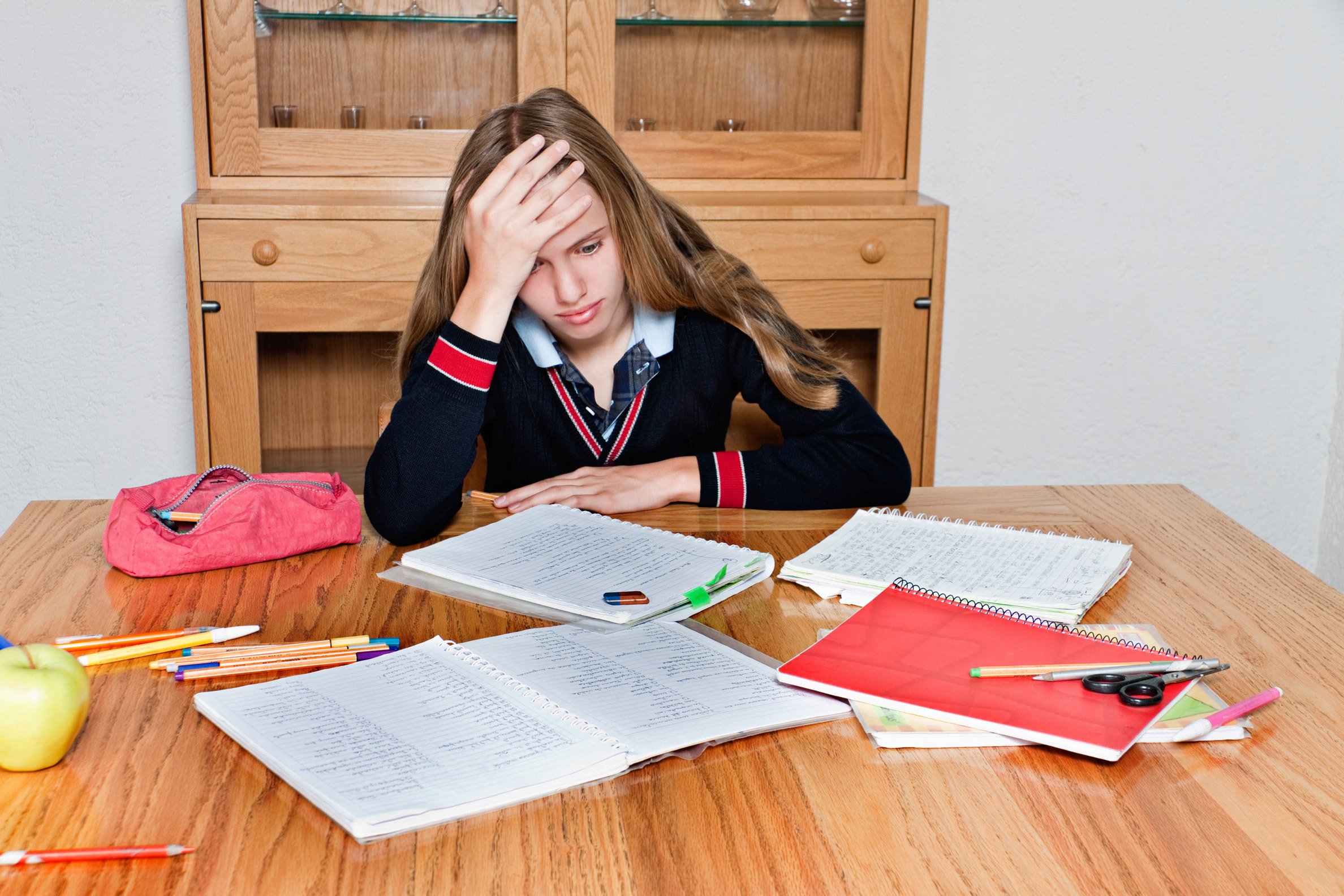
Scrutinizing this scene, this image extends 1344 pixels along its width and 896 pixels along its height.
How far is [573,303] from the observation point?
1.38 metres

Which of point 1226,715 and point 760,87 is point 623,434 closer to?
point 1226,715

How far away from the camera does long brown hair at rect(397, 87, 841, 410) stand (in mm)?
1413

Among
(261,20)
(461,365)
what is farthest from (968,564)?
(261,20)

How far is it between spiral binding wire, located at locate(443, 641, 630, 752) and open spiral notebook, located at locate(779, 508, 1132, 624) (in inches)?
12.0

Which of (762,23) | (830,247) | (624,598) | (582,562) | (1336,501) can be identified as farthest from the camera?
(1336,501)

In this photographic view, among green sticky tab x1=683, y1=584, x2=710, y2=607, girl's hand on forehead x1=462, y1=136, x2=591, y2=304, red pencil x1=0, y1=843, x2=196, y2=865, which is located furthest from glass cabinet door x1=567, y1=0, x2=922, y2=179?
red pencil x1=0, y1=843, x2=196, y2=865

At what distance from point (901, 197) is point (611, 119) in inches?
22.3

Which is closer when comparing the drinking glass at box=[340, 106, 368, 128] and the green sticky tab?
the green sticky tab

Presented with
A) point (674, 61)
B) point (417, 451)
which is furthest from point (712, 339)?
point (674, 61)

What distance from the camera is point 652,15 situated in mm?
2340

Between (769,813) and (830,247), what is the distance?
5.39 feet

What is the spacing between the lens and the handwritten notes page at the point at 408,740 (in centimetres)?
65

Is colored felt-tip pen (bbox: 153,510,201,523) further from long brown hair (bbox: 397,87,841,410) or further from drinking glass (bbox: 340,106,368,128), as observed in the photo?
drinking glass (bbox: 340,106,368,128)

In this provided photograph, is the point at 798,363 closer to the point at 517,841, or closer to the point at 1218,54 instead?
the point at 517,841
